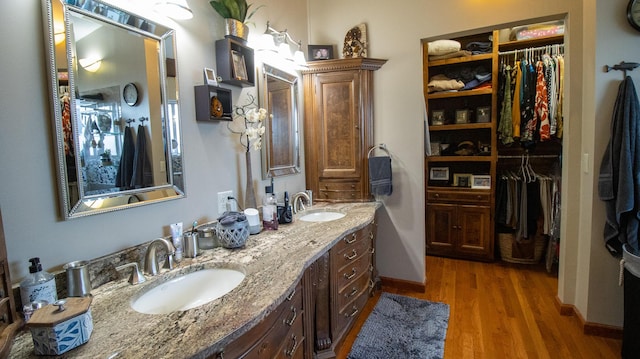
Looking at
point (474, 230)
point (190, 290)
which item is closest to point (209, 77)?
point (190, 290)

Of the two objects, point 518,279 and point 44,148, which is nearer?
point 44,148

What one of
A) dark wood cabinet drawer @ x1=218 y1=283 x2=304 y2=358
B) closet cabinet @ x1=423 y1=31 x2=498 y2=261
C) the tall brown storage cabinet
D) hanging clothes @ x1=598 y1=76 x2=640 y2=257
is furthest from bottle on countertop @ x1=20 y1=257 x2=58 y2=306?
closet cabinet @ x1=423 y1=31 x2=498 y2=261

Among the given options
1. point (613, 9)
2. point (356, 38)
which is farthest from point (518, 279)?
point (356, 38)

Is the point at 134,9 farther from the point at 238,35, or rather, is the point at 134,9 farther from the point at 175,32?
the point at 238,35

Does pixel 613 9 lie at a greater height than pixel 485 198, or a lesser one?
greater

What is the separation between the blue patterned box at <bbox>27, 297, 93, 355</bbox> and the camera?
0.72 meters

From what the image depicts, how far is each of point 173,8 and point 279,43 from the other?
1.00 m

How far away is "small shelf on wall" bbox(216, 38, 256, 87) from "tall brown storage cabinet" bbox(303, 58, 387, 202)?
38.2 inches

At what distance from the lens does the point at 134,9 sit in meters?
1.30

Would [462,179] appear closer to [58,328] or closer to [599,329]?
[599,329]

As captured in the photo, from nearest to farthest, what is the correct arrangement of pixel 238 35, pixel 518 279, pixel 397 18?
pixel 238 35
pixel 397 18
pixel 518 279

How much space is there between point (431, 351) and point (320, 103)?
6.92 ft

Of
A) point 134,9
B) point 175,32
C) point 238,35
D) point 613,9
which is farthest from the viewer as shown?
point 613,9

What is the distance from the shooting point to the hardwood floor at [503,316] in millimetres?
1958
